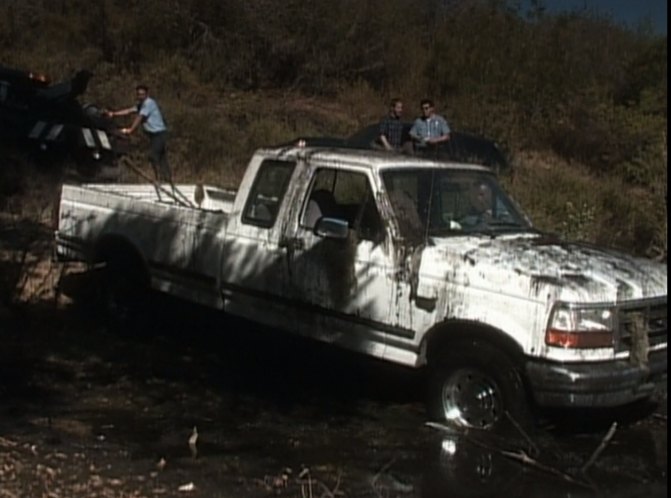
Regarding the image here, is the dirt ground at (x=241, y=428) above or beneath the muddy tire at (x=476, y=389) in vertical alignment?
beneath

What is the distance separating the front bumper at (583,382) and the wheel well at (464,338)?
0.52 ft

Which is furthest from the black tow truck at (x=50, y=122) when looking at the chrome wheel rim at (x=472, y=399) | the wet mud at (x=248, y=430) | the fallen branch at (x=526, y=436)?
the fallen branch at (x=526, y=436)

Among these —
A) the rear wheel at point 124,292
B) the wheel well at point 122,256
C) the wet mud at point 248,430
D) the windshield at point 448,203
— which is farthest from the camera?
the rear wheel at point 124,292

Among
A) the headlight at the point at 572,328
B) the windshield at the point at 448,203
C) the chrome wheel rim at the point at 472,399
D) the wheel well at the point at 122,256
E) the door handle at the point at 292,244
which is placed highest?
the windshield at the point at 448,203

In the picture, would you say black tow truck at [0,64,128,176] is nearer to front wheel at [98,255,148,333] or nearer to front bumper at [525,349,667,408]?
front wheel at [98,255,148,333]

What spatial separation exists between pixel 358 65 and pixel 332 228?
23.7 metres

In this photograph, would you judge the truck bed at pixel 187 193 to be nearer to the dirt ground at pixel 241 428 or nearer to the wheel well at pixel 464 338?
the dirt ground at pixel 241 428

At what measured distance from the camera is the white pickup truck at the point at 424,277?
7.16 metres

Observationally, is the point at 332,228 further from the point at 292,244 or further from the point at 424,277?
the point at 424,277

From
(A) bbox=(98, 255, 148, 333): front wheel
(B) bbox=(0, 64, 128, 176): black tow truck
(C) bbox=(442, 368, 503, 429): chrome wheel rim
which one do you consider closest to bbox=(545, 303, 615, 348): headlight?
(C) bbox=(442, 368, 503, 429): chrome wheel rim

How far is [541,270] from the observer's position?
7.34m

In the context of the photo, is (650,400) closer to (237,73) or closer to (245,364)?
(245,364)

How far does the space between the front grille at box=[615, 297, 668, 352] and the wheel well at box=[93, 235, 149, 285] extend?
4.20 meters

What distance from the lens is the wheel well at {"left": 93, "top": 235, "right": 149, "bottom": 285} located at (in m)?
9.91
